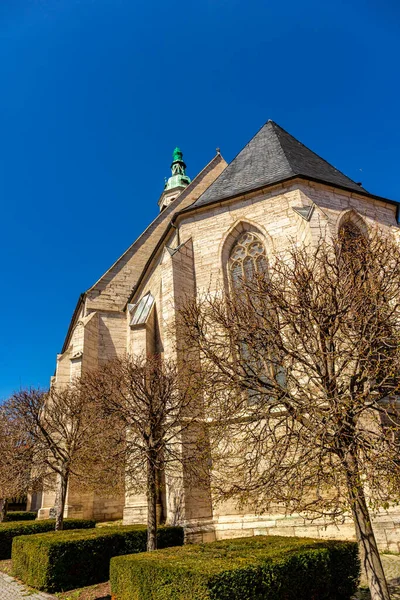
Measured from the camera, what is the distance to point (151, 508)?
853cm

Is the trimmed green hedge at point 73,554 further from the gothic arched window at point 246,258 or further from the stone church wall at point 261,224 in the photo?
the gothic arched window at point 246,258

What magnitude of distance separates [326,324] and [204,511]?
6.27 m

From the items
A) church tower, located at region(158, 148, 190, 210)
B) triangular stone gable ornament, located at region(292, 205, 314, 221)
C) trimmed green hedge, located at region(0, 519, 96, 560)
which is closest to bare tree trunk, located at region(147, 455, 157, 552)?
trimmed green hedge, located at region(0, 519, 96, 560)

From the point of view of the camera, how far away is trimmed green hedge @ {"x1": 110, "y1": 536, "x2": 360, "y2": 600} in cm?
446

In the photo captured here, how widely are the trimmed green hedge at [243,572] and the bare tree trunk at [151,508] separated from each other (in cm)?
197

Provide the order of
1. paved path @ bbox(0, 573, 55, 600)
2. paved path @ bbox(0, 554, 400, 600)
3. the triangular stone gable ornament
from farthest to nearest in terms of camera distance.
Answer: the triangular stone gable ornament → paved path @ bbox(0, 573, 55, 600) → paved path @ bbox(0, 554, 400, 600)

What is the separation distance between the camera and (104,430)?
34.1ft

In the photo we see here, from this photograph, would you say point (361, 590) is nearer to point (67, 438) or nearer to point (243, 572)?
point (243, 572)

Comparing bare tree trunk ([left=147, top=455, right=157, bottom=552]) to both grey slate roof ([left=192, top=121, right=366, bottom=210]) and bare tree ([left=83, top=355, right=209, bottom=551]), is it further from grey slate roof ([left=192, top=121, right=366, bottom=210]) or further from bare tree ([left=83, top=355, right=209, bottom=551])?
grey slate roof ([left=192, top=121, right=366, bottom=210])

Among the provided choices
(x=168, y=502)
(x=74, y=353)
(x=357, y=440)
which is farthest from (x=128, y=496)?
(x=357, y=440)

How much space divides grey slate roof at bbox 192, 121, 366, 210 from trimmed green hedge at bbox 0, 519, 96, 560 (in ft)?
33.3

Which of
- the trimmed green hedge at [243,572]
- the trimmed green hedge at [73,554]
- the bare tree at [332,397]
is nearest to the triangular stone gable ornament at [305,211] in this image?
the bare tree at [332,397]

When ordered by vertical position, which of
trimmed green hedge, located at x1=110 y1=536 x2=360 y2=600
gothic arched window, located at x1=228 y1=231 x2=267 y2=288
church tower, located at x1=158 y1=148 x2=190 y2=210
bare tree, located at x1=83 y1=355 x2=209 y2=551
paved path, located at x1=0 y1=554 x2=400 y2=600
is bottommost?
paved path, located at x1=0 y1=554 x2=400 y2=600

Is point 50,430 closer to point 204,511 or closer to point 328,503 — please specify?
point 204,511
